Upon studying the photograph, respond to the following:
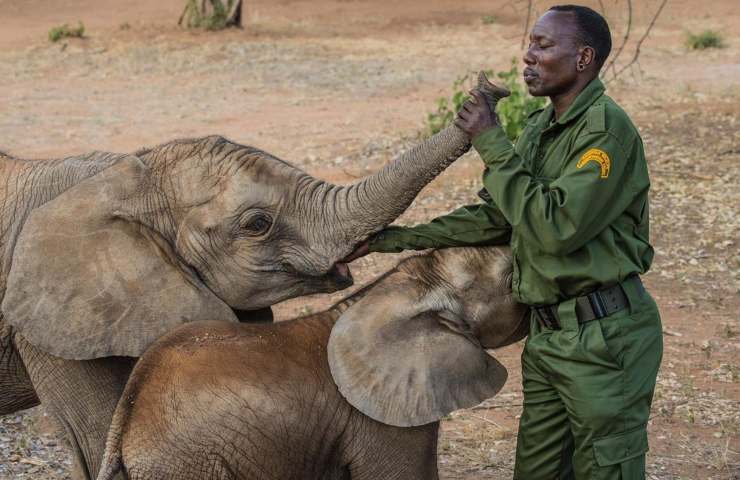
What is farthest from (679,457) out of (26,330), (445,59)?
(445,59)

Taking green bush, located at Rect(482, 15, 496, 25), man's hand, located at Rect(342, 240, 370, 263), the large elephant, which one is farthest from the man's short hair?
green bush, located at Rect(482, 15, 496, 25)

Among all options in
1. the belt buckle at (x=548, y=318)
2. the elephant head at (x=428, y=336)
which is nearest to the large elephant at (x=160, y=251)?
the elephant head at (x=428, y=336)

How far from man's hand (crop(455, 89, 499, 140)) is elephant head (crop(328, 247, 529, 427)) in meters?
0.61

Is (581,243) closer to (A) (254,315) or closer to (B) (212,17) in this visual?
(A) (254,315)

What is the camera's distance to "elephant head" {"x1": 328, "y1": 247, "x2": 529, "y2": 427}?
14.6 feet

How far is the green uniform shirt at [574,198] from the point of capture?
162 inches

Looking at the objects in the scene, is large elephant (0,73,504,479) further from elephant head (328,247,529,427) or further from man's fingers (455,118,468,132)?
elephant head (328,247,529,427)

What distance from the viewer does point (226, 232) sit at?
15.3ft

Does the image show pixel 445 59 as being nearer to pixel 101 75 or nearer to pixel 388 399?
pixel 101 75

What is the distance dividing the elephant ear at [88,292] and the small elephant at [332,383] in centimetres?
18

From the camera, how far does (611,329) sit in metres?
4.31

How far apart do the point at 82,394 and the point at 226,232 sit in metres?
0.83

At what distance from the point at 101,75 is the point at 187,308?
545 inches

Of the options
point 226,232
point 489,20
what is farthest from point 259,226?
point 489,20
